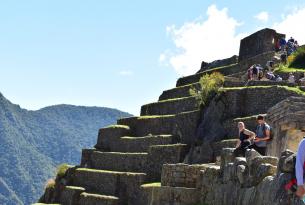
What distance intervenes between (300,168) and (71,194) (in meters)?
28.6

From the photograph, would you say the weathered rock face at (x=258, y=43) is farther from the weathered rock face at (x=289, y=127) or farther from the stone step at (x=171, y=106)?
the weathered rock face at (x=289, y=127)

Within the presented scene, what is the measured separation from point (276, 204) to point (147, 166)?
2358 cm

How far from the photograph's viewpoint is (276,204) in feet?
27.5

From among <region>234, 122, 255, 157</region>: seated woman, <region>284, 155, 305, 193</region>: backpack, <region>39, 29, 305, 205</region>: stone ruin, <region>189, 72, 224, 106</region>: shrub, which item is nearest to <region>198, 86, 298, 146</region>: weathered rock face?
<region>39, 29, 305, 205</region>: stone ruin

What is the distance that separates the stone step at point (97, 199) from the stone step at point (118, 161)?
7.00 feet

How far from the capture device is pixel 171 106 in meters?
37.9

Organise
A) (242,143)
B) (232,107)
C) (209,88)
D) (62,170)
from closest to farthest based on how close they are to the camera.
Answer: (242,143), (232,107), (209,88), (62,170)

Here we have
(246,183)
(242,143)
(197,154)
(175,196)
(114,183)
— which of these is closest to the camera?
(246,183)

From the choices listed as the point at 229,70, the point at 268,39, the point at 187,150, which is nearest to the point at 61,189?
the point at 187,150

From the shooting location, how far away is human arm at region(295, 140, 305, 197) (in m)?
6.94

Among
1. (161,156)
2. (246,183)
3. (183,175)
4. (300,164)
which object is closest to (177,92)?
(161,156)

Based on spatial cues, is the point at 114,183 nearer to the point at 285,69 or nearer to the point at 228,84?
the point at 228,84

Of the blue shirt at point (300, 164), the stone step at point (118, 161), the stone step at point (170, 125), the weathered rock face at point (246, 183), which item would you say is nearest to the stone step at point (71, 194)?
the stone step at point (118, 161)

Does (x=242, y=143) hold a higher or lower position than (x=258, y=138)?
lower
